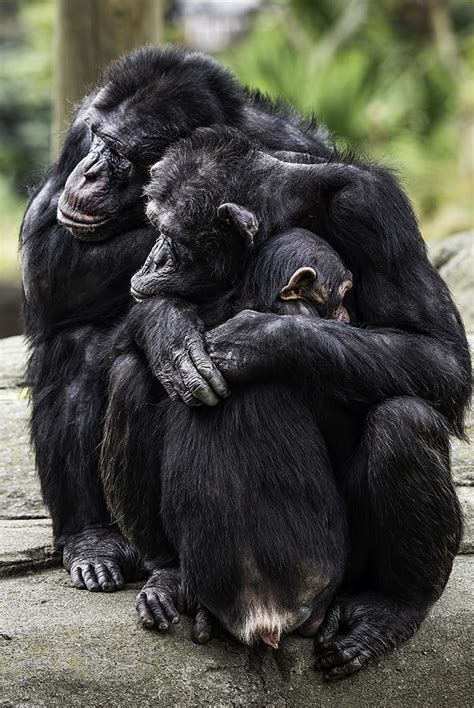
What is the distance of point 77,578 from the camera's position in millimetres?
4105

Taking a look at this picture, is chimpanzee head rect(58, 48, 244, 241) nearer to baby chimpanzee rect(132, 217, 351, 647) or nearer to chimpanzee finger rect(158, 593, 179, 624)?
baby chimpanzee rect(132, 217, 351, 647)

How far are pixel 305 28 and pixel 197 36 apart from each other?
1001 centimetres

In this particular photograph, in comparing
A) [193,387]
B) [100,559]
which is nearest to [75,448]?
[100,559]

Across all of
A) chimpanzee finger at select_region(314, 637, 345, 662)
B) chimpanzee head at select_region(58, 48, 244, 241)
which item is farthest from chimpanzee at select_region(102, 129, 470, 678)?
chimpanzee head at select_region(58, 48, 244, 241)

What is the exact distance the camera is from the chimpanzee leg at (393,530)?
11.5 feet

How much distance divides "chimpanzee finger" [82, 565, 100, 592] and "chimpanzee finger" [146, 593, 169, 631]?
38cm

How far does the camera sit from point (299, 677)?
3.63 m

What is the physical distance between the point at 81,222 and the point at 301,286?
1.05 meters

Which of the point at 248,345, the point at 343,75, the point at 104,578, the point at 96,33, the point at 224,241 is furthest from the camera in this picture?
the point at 343,75

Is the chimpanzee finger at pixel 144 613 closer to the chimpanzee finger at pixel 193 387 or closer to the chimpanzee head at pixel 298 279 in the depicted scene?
the chimpanzee finger at pixel 193 387

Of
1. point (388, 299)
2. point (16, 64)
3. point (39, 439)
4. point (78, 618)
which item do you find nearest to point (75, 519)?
point (39, 439)

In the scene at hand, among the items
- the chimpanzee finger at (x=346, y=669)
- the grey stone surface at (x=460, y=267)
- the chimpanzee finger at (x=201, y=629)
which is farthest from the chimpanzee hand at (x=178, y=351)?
the grey stone surface at (x=460, y=267)

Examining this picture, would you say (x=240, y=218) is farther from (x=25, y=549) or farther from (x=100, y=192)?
(x=25, y=549)

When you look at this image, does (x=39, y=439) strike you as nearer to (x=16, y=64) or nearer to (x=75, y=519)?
(x=75, y=519)
